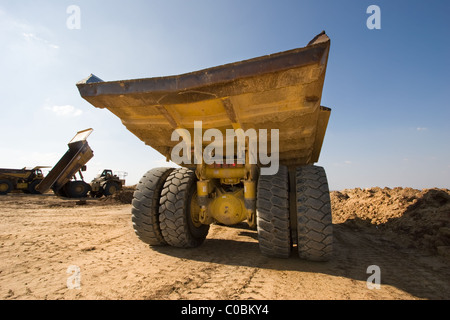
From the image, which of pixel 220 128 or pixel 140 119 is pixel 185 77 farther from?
pixel 140 119

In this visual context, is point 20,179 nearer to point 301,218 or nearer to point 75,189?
point 75,189

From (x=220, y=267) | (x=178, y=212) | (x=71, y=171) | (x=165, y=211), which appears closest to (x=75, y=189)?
(x=71, y=171)

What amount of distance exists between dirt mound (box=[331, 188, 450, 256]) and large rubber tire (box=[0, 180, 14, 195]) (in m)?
20.0

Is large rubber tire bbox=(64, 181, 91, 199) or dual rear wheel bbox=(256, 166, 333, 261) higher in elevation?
dual rear wheel bbox=(256, 166, 333, 261)

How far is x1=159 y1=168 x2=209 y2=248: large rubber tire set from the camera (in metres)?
3.10

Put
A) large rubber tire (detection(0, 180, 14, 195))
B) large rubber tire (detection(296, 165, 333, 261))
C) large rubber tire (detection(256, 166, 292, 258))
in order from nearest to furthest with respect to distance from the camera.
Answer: large rubber tire (detection(296, 165, 333, 261)), large rubber tire (detection(256, 166, 292, 258)), large rubber tire (detection(0, 180, 14, 195))

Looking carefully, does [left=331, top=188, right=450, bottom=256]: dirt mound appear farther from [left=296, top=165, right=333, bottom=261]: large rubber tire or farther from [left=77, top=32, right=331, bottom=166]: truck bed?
[left=77, top=32, right=331, bottom=166]: truck bed

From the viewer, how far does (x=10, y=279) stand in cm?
217

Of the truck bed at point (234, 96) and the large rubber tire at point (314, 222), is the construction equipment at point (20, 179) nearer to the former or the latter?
the truck bed at point (234, 96)

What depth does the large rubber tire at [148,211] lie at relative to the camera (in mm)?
3127

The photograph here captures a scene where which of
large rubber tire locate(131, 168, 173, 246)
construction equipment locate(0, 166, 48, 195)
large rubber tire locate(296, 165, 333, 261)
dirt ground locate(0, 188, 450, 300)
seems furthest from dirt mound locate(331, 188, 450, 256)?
construction equipment locate(0, 166, 48, 195)

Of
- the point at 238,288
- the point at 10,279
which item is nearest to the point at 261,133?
the point at 238,288

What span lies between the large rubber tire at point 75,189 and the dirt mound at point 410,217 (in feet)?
47.9
